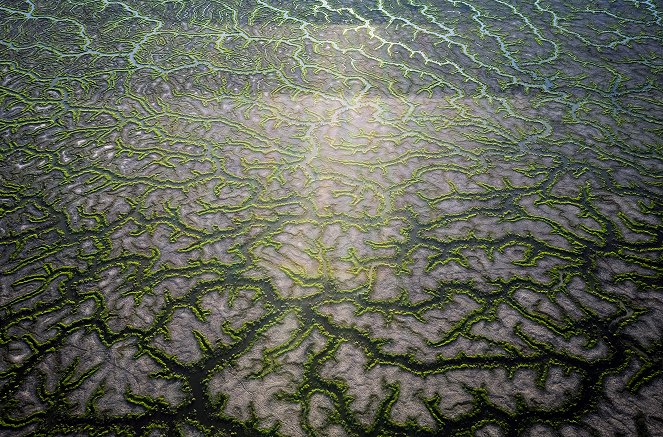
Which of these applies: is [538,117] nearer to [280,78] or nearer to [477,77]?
[477,77]

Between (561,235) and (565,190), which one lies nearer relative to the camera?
(561,235)

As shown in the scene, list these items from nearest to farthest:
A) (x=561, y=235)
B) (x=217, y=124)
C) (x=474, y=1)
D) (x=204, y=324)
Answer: (x=204, y=324)
(x=561, y=235)
(x=217, y=124)
(x=474, y=1)

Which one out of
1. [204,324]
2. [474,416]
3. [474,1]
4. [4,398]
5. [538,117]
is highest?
[474,1]

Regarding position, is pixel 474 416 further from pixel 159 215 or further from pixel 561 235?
pixel 159 215

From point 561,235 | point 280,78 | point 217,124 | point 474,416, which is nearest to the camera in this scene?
point 474,416

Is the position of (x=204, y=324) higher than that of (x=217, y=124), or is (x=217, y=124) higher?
(x=217, y=124)

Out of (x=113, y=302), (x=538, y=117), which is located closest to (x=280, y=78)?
(x=538, y=117)

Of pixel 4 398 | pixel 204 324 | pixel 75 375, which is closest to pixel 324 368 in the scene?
pixel 204 324
